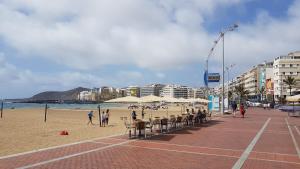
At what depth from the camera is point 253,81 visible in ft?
519

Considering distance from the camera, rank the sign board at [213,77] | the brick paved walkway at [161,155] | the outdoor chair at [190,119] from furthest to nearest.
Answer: the sign board at [213,77] < the outdoor chair at [190,119] < the brick paved walkway at [161,155]

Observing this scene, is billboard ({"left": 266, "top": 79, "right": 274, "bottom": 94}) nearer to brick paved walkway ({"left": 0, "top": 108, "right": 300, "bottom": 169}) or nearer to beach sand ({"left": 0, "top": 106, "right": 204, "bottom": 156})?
beach sand ({"left": 0, "top": 106, "right": 204, "bottom": 156})

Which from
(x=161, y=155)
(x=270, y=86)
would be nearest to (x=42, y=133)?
(x=161, y=155)

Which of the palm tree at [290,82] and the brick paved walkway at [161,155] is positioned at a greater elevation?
the palm tree at [290,82]

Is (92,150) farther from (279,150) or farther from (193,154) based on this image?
(279,150)

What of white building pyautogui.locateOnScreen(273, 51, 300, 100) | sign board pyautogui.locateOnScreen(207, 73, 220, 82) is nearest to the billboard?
white building pyautogui.locateOnScreen(273, 51, 300, 100)

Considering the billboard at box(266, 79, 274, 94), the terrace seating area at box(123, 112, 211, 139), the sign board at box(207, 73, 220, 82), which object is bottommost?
the terrace seating area at box(123, 112, 211, 139)

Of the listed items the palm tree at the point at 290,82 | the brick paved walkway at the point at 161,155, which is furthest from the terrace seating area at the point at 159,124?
the palm tree at the point at 290,82

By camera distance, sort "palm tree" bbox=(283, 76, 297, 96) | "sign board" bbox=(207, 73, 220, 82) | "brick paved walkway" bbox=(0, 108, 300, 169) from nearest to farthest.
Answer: "brick paved walkway" bbox=(0, 108, 300, 169) → "sign board" bbox=(207, 73, 220, 82) → "palm tree" bbox=(283, 76, 297, 96)

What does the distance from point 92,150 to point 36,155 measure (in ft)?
6.34

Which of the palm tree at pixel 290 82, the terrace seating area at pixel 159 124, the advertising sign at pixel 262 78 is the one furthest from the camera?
the advertising sign at pixel 262 78

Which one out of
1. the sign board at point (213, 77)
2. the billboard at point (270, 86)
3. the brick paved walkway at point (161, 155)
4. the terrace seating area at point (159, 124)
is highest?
the billboard at point (270, 86)

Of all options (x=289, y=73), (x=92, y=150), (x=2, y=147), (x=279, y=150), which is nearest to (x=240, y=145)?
(x=279, y=150)

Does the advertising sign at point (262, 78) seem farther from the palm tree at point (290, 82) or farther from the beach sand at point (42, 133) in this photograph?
the beach sand at point (42, 133)
